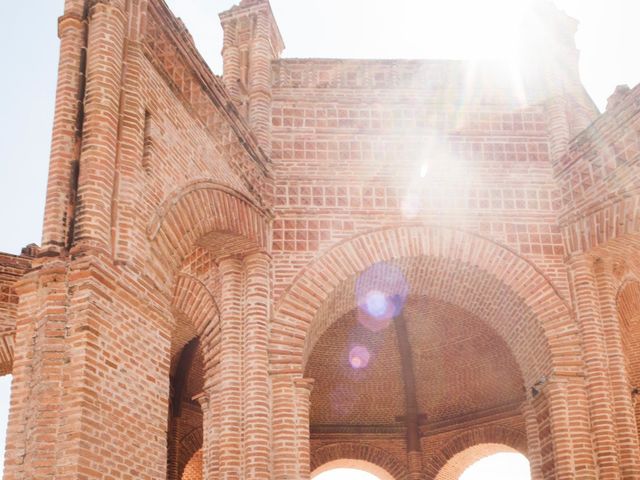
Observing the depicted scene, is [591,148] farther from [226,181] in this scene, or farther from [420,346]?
[420,346]

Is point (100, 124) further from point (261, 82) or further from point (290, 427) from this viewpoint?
point (261, 82)

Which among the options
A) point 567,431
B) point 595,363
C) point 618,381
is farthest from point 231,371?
point 618,381

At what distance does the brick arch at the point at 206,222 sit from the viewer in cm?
775

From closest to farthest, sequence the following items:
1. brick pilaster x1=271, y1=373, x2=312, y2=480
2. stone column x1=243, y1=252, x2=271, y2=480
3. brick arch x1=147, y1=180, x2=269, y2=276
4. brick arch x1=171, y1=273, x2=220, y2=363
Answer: brick arch x1=147, y1=180, x2=269, y2=276, stone column x1=243, y1=252, x2=271, y2=480, brick pilaster x1=271, y1=373, x2=312, y2=480, brick arch x1=171, y1=273, x2=220, y2=363

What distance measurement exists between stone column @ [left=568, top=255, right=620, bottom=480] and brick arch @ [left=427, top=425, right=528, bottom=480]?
508 centimetres

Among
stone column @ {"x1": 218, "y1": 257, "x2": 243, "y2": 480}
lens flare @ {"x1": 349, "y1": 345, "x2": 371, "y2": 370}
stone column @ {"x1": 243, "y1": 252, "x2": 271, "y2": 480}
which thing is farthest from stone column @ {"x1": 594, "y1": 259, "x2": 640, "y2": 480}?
lens flare @ {"x1": 349, "y1": 345, "x2": 371, "y2": 370}

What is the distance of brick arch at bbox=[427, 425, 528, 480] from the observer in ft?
47.8

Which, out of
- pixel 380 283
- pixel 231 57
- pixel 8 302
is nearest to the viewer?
Result: pixel 380 283

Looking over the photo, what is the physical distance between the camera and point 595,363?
9.64 m

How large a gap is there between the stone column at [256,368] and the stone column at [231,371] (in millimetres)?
77

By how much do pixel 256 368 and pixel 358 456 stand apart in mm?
6401

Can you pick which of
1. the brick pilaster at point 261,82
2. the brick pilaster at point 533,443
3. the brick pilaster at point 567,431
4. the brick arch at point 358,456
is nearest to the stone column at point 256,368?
the brick pilaster at point 261,82

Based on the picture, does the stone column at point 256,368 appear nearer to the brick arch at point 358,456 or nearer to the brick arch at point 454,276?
the brick arch at point 454,276

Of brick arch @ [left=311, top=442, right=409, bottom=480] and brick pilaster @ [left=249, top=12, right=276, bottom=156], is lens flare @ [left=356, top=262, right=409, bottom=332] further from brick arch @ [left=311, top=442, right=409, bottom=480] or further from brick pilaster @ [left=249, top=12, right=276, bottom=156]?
brick arch @ [left=311, top=442, right=409, bottom=480]
